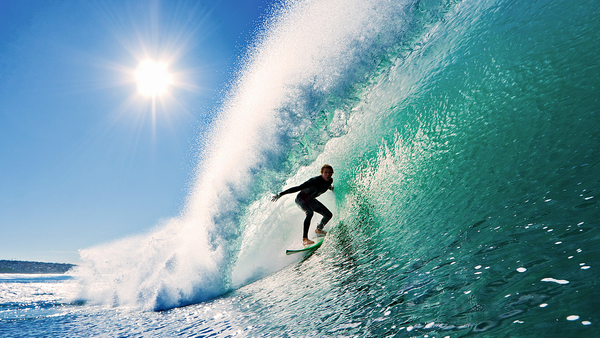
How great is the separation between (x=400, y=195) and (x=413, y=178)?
0.37 metres

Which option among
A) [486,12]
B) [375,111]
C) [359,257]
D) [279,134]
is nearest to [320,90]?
[279,134]

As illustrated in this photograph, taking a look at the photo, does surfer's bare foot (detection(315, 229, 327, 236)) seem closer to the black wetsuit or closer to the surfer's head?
the black wetsuit

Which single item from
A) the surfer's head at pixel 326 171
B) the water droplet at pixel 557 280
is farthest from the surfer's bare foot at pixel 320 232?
the water droplet at pixel 557 280

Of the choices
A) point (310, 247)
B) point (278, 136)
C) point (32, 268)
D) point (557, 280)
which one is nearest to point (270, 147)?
point (278, 136)

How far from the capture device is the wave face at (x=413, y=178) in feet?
6.12

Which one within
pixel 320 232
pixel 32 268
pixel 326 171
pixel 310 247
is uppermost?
pixel 32 268

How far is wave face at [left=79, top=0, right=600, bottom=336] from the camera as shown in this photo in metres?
1.87

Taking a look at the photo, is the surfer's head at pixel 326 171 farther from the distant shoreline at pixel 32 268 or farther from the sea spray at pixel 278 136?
the distant shoreline at pixel 32 268

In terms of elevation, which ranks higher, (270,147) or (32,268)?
(32,268)

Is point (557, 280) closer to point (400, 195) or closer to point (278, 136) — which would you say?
point (400, 195)

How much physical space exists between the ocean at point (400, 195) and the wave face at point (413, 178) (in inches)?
0.8

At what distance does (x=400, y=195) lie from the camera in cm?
486

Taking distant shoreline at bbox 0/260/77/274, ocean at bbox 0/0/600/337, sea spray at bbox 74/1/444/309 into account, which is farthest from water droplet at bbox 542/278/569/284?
distant shoreline at bbox 0/260/77/274

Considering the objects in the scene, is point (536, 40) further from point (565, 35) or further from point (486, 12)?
point (486, 12)
